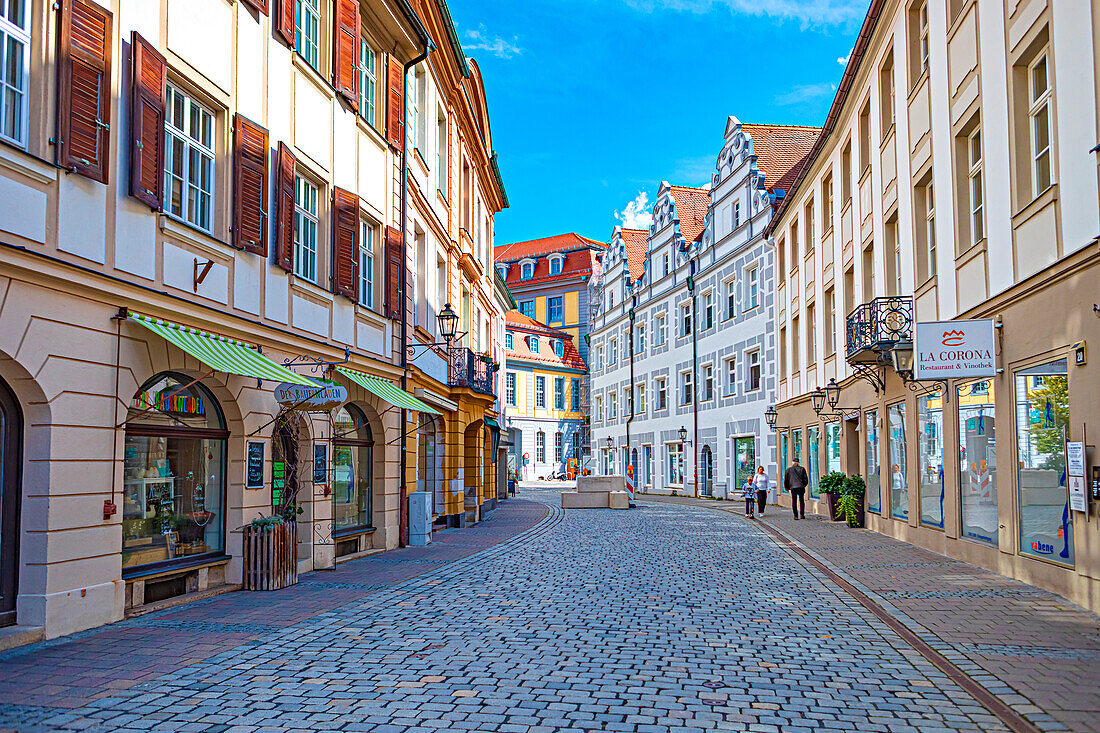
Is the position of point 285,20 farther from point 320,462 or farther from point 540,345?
point 540,345

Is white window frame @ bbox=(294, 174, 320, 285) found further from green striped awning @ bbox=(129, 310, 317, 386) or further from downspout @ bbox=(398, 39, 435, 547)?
downspout @ bbox=(398, 39, 435, 547)

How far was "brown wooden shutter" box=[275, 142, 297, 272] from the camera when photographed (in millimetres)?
12336

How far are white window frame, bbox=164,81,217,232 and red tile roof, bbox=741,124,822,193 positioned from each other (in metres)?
25.8

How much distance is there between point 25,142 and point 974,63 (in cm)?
1222

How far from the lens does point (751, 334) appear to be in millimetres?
34438

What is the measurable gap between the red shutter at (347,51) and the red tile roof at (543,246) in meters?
61.3

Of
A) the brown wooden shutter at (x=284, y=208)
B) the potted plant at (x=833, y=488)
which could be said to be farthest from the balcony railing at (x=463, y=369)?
the brown wooden shutter at (x=284, y=208)

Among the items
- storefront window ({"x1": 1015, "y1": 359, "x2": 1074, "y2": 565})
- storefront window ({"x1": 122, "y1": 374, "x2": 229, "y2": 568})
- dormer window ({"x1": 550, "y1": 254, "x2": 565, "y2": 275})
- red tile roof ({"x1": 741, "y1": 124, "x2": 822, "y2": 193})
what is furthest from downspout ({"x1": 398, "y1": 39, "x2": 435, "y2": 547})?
dormer window ({"x1": 550, "y1": 254, "x2": 565, "y2": 275})

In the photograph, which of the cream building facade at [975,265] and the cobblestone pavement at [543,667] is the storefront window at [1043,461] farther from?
the cobblestone pavement at [543,667]

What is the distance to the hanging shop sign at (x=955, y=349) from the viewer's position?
12023mm

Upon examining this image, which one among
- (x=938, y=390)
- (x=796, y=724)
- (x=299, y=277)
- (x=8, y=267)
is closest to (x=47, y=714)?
(x=8, y=267)

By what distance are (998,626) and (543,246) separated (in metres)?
73.9

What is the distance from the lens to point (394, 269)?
1694cm

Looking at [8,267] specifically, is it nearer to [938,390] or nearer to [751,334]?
[938,390]
